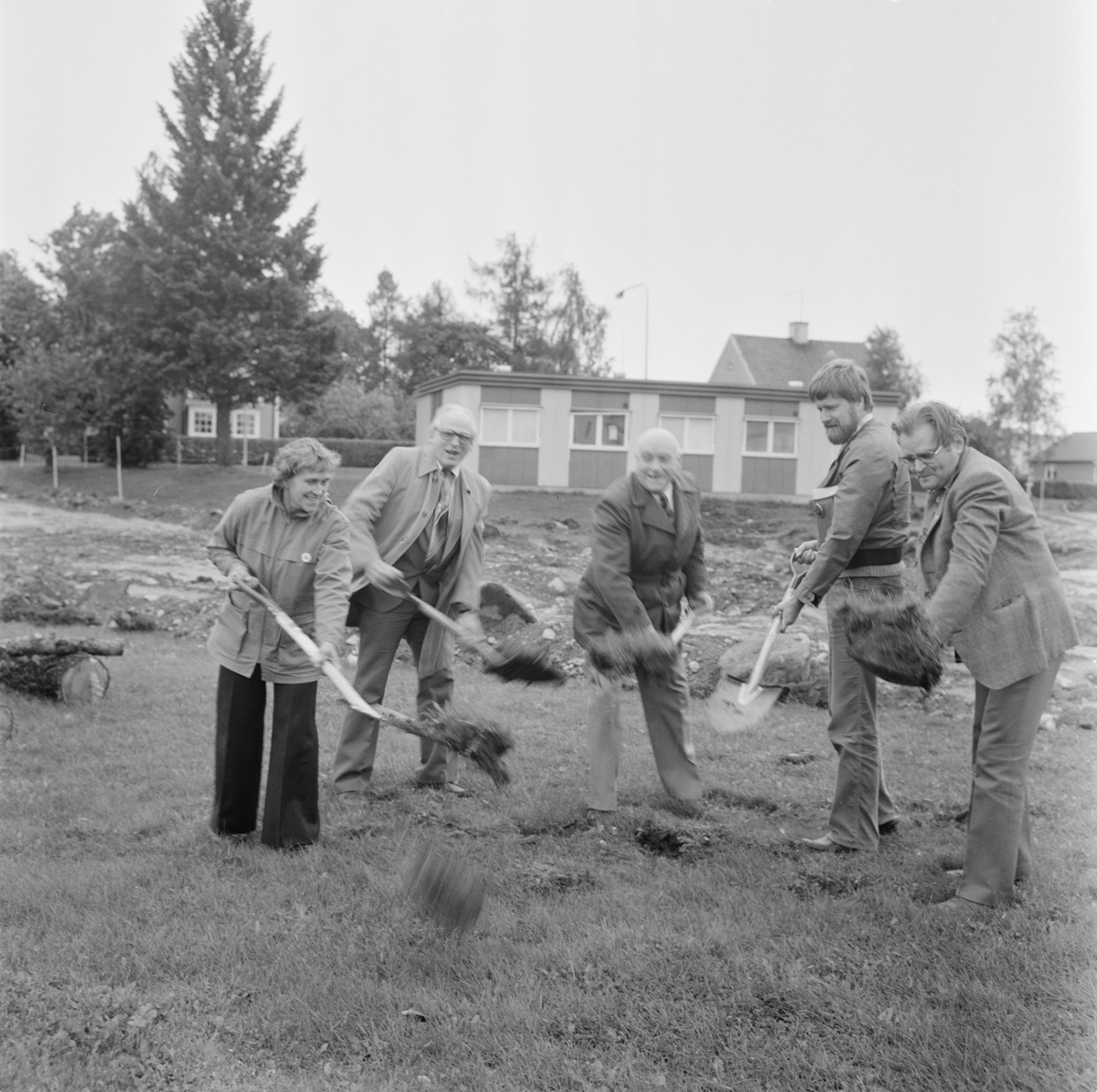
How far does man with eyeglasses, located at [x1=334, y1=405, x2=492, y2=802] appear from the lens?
5.62 m

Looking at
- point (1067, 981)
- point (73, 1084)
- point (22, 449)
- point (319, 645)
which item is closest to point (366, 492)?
point (319, 645)

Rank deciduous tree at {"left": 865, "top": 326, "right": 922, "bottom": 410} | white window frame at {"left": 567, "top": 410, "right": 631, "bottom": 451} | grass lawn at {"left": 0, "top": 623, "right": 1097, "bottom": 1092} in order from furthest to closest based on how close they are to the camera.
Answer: deciduous tree at {"left": 865, "top": 326, "right": 922, "bottom": 410}
white window frame at {"left": 567, "top": 410, "right": 631, "bottom": 451}
grass lawn at {"left": 0, "top": 623, "right": 1097, "bottom": 1092}

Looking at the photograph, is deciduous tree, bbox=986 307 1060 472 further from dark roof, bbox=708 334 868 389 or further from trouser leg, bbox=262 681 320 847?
trouser leg, bbox=262 681 320 847

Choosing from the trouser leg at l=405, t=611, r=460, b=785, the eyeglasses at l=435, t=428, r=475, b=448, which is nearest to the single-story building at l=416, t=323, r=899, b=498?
the trouser leg at l=405, t=611, r=460, b=785

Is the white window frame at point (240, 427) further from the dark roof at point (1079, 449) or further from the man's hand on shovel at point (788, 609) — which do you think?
the dark roof at point (1079, 449)

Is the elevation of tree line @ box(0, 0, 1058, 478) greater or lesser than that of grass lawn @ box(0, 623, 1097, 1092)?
greater

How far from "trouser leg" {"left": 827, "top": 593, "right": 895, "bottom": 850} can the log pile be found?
5.29m

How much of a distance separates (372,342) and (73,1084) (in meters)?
64.2

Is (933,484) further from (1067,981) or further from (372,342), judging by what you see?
(372,342)

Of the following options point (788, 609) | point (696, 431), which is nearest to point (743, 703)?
point (788, 609)

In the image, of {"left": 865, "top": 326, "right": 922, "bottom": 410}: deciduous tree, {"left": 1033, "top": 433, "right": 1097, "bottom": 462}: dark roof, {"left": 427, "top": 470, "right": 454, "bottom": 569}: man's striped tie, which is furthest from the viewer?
{"left": 1033, "top": 433, "right": 1097, "bottom": 462}: dark roof

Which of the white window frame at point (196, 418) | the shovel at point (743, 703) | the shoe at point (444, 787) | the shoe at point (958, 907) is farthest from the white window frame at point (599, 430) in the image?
the white window frame at point (196, 418)

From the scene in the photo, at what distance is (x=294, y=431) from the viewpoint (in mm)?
48656

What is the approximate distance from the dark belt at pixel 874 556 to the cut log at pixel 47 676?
5.56m
